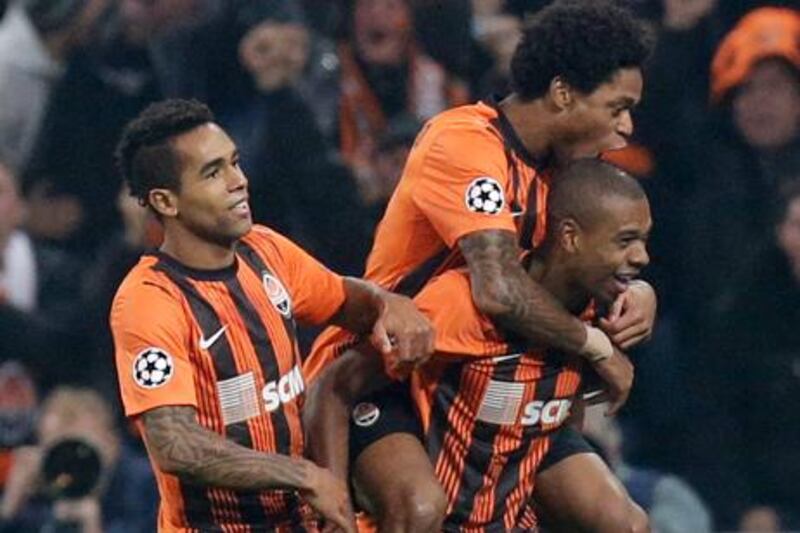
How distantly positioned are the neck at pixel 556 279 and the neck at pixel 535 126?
28 cm

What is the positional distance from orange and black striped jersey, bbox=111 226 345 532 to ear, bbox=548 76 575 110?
2.68 ft

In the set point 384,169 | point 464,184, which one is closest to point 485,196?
point 464,184

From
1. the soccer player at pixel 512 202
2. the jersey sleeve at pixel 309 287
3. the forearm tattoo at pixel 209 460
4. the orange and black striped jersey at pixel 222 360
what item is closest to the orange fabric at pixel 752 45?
the soccer player at pixel 512 202

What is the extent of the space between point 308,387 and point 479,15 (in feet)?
10.9

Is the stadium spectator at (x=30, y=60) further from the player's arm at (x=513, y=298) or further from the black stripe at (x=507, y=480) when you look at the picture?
the player's arm at (x=513, y=298)

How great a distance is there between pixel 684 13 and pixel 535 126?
318 cm

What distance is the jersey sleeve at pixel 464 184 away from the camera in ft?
24.1

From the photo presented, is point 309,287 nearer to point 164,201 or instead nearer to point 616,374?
point 164,201

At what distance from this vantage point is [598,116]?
7430mm

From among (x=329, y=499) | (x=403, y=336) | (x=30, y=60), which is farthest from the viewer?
(x=30, y=60)

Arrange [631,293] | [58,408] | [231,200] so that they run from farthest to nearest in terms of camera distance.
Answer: [58,408]
[631,293]
[231,200]

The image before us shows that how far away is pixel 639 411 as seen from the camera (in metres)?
10.6

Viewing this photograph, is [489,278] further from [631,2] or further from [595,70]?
[631,2]

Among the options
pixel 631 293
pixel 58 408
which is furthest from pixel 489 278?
pixel 58 408
